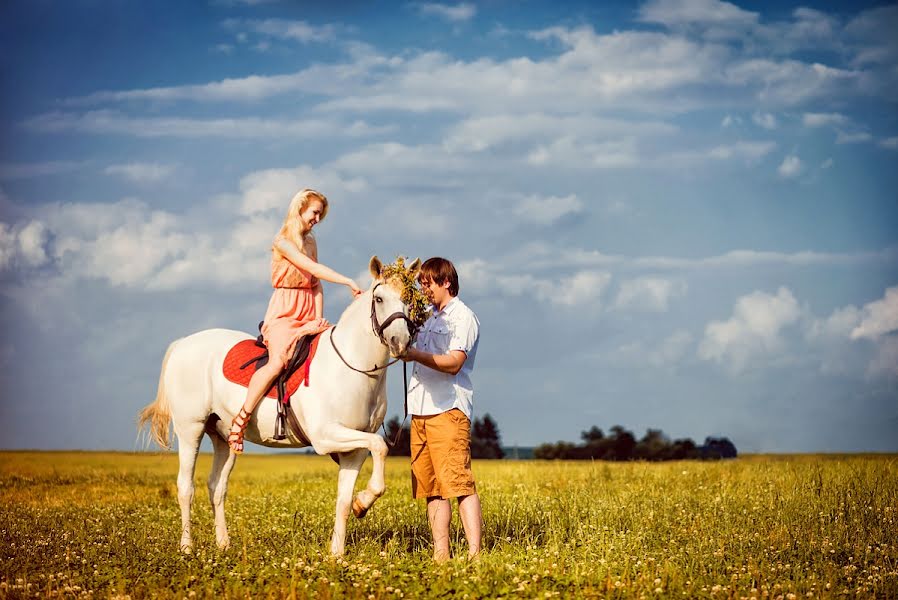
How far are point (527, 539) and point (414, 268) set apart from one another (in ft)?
12.8

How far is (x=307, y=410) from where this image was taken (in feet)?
31.2

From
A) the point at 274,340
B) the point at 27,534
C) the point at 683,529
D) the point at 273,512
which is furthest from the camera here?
the point at 273,512

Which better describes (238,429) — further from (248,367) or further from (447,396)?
(447,396)

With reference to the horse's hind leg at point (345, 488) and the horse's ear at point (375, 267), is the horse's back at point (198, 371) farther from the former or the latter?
the horse's ear at point (375, 267)

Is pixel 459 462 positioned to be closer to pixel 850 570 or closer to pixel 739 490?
pixel 850 570

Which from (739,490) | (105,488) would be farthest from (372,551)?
(105,488)

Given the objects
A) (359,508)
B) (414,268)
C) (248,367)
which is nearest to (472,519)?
(359,508)

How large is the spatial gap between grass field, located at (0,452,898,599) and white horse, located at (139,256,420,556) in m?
0.74

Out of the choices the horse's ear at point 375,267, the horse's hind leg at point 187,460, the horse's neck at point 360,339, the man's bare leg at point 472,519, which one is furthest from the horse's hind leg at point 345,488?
the horse's hind leg at point 187,460

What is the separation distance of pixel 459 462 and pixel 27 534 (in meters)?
7.22

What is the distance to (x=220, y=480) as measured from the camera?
11.1 meters

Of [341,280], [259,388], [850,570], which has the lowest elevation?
[850,570]

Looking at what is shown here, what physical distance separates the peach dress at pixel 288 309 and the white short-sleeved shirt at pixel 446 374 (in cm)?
144

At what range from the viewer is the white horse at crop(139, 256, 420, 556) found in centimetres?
879
